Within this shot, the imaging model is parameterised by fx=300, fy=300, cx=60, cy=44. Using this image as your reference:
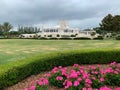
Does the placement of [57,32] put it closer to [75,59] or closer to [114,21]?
[114,21]

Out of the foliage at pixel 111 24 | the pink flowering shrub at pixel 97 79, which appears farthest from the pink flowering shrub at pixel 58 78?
the foliage at pixel 111 24

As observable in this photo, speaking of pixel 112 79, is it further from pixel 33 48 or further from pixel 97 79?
pixel 33 48

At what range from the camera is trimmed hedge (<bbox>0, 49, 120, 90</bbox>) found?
7.81m

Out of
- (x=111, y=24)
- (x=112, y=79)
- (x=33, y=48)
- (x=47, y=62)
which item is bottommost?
(x=33, y=48)

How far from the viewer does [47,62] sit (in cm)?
944

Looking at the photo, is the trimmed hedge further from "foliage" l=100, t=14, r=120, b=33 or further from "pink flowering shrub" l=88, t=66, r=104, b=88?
"foliage" l=100, t=14, r=120, b=33

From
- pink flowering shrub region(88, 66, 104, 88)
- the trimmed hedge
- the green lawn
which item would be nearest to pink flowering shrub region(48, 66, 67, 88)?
pink flowering shrub region(88, 66, 104, 88)

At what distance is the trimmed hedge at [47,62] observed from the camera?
7812 millimetres

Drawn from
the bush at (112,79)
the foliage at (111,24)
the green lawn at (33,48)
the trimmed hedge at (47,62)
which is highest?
the foliage at (111,24)

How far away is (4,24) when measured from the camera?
4633 inches

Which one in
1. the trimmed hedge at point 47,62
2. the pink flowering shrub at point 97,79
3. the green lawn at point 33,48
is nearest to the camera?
the pink flowering shrub at point 97,79

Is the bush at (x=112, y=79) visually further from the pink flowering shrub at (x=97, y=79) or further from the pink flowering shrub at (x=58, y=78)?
the pink flowering shrub at (x=58, y=78)

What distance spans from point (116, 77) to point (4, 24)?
113m

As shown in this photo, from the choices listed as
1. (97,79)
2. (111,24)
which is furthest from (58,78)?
(111,24)
